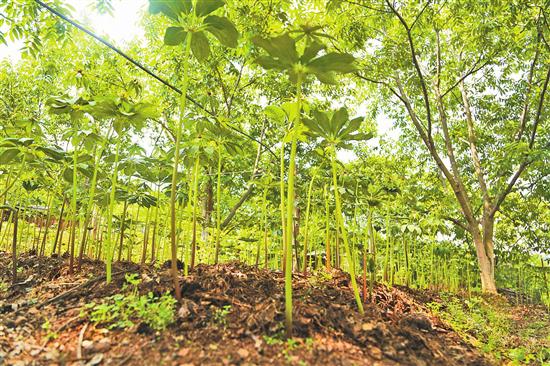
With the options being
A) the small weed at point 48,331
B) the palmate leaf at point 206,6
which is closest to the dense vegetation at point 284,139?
the palmate leaf at point 206,6

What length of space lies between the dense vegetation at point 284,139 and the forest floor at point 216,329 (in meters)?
0.18

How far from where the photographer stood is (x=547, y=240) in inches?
381

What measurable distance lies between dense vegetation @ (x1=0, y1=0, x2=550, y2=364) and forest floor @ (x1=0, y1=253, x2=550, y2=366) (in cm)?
18

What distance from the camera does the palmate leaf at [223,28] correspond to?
6.39 ft

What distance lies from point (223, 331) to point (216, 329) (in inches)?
1.6

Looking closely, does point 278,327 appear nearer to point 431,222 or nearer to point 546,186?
point 431,222

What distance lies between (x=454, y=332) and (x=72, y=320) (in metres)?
2.81

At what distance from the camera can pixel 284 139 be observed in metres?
2.44

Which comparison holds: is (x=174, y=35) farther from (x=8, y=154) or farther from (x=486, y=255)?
(x=486, y=255)

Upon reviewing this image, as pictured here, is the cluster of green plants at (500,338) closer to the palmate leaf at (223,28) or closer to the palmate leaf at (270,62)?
the palmate leaf at (270,62)

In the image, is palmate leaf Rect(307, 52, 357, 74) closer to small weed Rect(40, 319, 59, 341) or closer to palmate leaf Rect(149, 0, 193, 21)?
palmate leaf Rect(149, 0, 193, 21)

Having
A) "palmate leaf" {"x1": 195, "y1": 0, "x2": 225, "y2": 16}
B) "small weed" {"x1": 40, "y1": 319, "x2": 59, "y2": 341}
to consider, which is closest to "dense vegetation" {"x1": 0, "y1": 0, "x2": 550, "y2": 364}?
"palmate leaf" {"x1": 195, "y1": 0, "x2": 225, "y2": 16}

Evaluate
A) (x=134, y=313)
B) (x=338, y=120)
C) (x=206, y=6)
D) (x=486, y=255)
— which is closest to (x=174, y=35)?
(x=206, y=6)

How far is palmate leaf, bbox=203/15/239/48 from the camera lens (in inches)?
76.6
